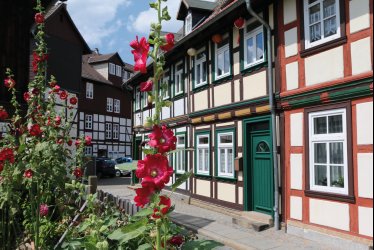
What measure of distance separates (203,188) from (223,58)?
14.1ft

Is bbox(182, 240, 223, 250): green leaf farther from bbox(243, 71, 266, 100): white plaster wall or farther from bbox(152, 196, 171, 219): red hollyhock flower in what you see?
bbox(243, 71, 266, 100): white plaster wall

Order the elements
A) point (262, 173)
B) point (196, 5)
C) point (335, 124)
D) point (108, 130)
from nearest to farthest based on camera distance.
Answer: point (335, 124) < point (262, 173) < point (196, 5) < point (108, 130)

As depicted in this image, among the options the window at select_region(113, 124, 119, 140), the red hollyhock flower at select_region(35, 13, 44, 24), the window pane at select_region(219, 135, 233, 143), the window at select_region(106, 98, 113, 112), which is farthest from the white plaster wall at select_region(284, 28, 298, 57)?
the window at select_region(113, 124, 119, 140)

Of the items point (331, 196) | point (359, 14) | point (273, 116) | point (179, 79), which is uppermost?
point (179, 79)

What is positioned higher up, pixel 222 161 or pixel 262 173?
pixel 222 161

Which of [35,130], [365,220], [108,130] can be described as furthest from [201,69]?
[108,130]

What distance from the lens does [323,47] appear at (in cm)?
732

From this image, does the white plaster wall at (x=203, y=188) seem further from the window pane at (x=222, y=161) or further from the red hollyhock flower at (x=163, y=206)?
the red hollyhock flower at (x=163, y=206)

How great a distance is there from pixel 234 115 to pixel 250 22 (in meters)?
2.56

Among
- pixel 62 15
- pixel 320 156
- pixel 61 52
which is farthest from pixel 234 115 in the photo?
pixel 62 15

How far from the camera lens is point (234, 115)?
33.8ft

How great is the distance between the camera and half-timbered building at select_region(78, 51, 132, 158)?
35.7m

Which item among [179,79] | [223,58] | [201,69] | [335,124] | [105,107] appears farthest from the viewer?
[105,107]

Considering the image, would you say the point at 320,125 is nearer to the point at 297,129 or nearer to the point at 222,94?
the point at 297,129
